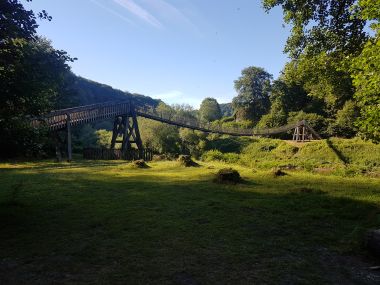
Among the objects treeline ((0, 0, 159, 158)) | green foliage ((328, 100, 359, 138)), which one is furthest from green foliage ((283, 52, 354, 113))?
green foliage ((328, 100, 359, 138))

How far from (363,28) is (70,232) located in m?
15.3

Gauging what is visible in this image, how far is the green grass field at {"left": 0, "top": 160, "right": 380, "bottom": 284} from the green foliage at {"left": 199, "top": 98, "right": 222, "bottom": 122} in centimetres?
6718

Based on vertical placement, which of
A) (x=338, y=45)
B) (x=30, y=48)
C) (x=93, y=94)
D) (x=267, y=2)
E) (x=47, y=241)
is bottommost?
(x=47, y=241)

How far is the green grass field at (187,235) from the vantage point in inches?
218

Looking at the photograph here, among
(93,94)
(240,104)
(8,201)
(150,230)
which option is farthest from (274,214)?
(93,94)

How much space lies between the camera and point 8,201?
10086 mm

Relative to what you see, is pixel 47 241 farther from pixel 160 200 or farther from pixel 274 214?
pixel 274 214

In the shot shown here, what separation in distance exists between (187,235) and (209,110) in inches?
Answer: 2918

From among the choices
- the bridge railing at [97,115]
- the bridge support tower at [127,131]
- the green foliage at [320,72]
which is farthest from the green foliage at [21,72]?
the bridge support tower at [127,131]

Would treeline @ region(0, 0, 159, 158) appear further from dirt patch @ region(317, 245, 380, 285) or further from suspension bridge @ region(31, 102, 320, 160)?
suspension bridge @ region(31, 102, 320, 160)

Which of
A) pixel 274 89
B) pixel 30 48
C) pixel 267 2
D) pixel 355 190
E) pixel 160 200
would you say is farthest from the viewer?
pixel 274 89

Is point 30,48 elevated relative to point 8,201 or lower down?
elevated

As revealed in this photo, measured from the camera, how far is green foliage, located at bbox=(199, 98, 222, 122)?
261ft

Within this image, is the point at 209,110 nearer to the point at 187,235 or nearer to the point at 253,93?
the point at 253,93
